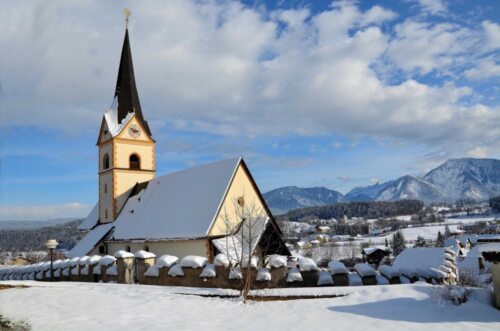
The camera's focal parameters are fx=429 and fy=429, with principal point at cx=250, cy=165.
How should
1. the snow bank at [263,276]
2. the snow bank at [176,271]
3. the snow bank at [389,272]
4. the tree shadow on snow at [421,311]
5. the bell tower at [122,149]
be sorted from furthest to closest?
the bell tower at [122,149] → the snow bank at [176,271] → the snow bank at [389,272] → the snow bank at [263,276] → the tree shadow on snow at [421,311]

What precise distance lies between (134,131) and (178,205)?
11.3 metres

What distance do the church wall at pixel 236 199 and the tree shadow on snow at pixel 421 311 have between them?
1268cm

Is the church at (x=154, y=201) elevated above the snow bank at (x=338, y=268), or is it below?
above

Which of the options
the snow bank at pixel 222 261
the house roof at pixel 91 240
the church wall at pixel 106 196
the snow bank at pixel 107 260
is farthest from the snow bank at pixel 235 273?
the church wall at pixel 106 196

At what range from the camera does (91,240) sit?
33.5 meters

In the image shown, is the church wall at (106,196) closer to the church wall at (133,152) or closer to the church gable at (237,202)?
the church wall at (133,152)

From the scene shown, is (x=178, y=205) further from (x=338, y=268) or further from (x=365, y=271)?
(x=365, y=271)

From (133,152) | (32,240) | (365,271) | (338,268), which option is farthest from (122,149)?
(32,240)

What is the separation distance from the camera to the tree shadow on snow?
404 inches

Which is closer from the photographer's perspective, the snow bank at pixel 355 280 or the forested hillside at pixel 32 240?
the snow bank at pixel 355 280

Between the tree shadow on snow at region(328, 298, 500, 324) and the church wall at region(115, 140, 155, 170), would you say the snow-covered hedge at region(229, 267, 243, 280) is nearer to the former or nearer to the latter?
the tree shadow on snow at region(328, 298, 500, 324)

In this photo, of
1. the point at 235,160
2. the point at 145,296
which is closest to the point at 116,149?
the point at 235,160

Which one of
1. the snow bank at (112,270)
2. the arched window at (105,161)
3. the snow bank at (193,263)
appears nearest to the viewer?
the snow bank at (193,263)

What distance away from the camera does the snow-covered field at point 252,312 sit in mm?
9875
